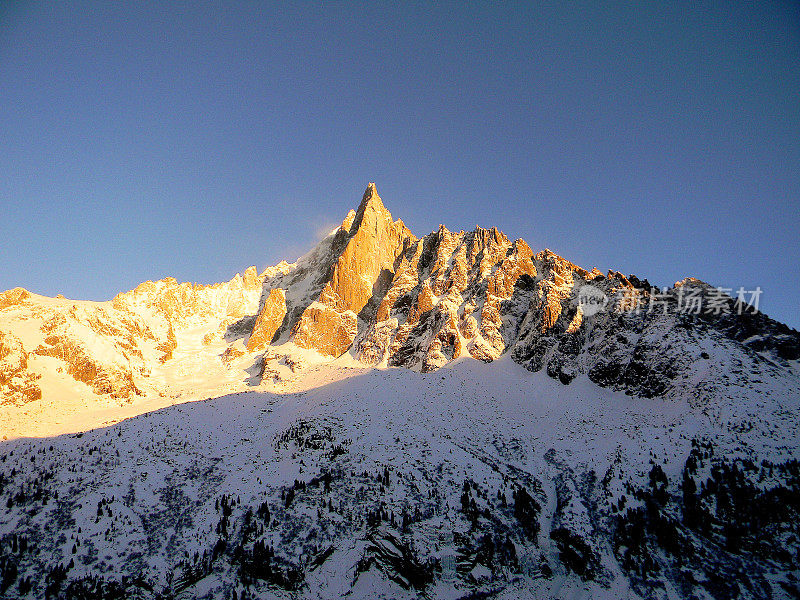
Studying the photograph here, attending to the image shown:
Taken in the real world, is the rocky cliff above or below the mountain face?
above

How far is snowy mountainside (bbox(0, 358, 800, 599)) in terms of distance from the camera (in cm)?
2455

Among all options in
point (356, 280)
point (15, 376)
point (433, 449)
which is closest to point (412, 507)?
point (433, 449)

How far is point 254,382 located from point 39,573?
50773 mm

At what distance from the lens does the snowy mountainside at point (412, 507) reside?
2455 cm

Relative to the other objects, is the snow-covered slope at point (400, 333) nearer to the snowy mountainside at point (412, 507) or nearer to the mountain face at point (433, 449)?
the mountain face at point (433, 449)

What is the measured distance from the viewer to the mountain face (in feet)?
83.4

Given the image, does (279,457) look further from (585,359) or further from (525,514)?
(585,359)

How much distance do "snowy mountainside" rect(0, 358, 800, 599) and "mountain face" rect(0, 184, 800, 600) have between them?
158 millimetres

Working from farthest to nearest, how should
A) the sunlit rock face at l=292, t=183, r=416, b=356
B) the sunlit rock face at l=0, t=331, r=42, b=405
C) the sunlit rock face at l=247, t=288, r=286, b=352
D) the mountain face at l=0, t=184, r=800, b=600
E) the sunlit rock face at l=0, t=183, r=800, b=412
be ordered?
1. the sunlit rock face at l=247, t=288, r=286, b=352
2. the sunlit rock face at l=292, t=183, r=416, b=356
3. the sunlit rock face at l=0, t=183, r=800, b=412
4. the sunlit rock face at l=0, t=331, r=42, b=405
5. the mountain face at l=0, t=184, r=800, b=600

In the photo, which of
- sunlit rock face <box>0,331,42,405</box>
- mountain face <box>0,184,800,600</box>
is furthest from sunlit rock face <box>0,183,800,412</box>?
mountain face <box>0,184,800,600</box>

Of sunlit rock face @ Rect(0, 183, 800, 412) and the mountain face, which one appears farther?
sunlit rock face @ Rect(0, 183, 800, 412)

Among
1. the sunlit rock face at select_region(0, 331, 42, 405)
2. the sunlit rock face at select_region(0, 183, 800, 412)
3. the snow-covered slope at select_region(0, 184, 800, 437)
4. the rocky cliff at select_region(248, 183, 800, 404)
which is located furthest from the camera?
the sunlit rock face at select_region(0, 183, 800, 412)

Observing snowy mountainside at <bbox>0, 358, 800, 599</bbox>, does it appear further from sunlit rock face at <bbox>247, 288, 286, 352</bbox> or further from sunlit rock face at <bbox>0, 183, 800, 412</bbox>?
sunlit rock face at <bbox>247, 288, 286, 352</bbox>

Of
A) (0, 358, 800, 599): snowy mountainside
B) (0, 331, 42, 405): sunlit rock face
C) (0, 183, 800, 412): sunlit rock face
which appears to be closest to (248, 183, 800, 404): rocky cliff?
(0, 183, 800, 412): sunlit rock face
